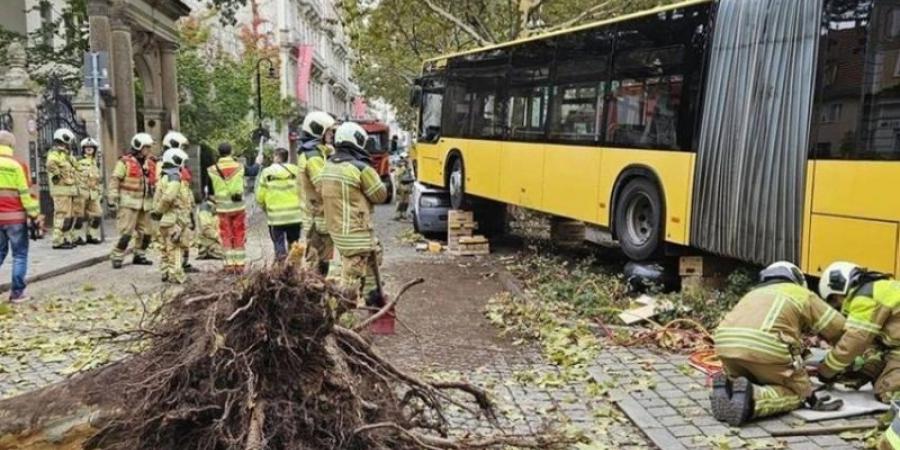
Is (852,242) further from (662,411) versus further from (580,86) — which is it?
(580,86)

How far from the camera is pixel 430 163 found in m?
16.7

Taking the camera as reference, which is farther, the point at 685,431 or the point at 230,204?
the point at 230,204

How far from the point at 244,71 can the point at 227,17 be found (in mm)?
8987

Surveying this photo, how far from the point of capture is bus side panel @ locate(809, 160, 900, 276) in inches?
255

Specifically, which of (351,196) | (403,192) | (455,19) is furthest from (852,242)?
(403,192)

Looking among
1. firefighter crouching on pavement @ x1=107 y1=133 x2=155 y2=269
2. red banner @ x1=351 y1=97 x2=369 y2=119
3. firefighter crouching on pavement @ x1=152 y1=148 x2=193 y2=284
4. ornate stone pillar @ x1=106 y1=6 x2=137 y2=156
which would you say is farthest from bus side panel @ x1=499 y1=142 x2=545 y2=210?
red banner @ x1=351 y1=97 x2=369 y2=119

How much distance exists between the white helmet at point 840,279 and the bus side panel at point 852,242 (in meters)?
1.43

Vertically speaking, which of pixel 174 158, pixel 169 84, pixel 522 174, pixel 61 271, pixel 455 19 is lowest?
pixel 61 271

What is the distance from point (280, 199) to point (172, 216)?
1761 millimetres

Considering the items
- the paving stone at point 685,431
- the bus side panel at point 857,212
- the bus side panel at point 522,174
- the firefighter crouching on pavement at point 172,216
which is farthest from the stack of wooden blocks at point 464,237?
the paving stone at point 685,431

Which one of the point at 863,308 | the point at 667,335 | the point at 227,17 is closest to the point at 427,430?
the point at 863,308

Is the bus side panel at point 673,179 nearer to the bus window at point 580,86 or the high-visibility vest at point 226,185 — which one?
the bus window at point 580,86

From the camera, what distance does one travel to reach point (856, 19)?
22.4 feet

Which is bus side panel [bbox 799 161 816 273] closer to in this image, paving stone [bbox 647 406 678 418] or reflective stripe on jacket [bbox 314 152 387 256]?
paving stone [bbox 647 406 678 418]
